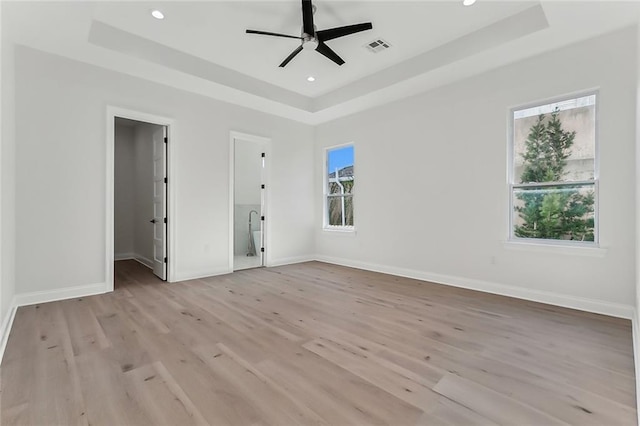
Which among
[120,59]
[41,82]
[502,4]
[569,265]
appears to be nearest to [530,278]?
[569,265]

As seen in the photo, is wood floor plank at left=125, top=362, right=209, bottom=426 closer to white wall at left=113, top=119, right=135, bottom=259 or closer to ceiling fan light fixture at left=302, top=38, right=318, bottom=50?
ceiling fan light fixture at left=302, top=38, right=318, bottom=50

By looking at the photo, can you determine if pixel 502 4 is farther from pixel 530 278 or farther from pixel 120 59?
pixel 120 59

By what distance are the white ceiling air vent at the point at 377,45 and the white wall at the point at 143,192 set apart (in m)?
3.97

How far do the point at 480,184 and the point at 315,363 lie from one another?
323cm

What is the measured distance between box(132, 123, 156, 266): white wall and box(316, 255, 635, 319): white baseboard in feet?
14.0

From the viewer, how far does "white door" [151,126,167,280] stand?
457 cm

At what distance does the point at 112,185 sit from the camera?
396 cm

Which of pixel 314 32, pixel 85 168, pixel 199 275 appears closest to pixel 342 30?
pixel 314 32

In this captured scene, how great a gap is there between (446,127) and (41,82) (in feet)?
16.8

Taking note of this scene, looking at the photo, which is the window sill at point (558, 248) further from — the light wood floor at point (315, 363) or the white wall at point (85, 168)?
the white wall at point (85, 168)

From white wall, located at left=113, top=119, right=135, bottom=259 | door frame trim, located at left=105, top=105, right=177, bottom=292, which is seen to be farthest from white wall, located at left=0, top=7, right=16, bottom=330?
white wall, located at left=113, top=119, right=135, bottom=259

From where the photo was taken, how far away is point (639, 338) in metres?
2.09

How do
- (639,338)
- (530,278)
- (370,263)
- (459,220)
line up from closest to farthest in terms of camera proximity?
(639,338)
(530,278)
(459,220)
(370,263)

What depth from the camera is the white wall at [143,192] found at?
5.73 meters
